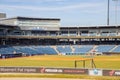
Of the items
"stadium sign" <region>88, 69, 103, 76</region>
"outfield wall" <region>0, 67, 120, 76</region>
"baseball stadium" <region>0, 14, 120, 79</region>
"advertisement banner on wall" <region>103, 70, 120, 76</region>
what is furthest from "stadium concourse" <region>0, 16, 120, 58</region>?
"advertisement banner on wall" <region>103, 70, 120, 76</region>

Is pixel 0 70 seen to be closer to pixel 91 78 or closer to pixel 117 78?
pixel 91 78

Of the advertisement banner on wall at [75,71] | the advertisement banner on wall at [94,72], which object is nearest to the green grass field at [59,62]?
the advertisement banner on wall at [75,71]

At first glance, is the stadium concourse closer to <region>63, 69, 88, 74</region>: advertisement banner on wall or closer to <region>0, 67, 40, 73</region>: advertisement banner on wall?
<region>0, 67, 40, 73</region>: advertisement banner on wall

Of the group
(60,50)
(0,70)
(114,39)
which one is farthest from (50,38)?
(0,70)

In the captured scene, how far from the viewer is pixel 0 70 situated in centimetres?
5659

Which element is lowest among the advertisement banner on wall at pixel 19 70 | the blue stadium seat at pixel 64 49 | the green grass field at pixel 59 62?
the blue stadium seat at pixel 64 49

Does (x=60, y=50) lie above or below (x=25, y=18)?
below

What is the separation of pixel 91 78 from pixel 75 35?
9188cm

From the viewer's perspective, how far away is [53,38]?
13875 centimetres

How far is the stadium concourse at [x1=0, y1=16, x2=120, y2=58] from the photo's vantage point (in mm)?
130000

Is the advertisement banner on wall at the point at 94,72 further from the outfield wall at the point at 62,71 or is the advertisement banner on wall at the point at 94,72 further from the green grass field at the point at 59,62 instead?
the green grass field at the point at 59,62

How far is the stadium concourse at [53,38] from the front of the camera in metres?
130

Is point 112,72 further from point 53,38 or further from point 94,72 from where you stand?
point 53,38

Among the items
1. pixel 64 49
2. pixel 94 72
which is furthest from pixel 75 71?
pixel 64 49
